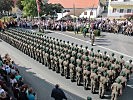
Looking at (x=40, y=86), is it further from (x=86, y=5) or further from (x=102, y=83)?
(x=86, y=5)

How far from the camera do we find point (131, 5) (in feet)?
171

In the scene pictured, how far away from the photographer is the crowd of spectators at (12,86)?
11.6 metres

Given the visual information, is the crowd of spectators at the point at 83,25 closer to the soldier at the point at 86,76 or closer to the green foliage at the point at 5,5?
the soldier at the point at 86,76

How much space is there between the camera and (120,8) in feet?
174

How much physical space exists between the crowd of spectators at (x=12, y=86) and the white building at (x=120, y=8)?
130 ft

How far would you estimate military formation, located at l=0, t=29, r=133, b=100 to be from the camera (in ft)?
46.4

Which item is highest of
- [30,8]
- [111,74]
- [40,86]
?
[30,8]

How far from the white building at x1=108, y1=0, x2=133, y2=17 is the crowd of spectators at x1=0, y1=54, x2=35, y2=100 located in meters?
39.7

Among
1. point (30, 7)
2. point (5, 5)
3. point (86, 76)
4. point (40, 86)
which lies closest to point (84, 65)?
point (86, 76)

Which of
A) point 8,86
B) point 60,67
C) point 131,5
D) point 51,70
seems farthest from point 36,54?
point 131,5

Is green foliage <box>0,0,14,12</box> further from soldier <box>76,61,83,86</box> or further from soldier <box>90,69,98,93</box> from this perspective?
soldier <box>90,69,98,93</box>

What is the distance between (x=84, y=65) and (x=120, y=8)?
3914 centimetres

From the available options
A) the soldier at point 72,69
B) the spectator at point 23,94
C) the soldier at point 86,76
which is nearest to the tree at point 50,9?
the soldier at point 72,69

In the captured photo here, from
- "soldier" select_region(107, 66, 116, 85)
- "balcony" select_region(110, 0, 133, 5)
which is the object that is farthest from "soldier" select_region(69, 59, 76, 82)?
"balcony" select_region(110, 0, 133, 5)
